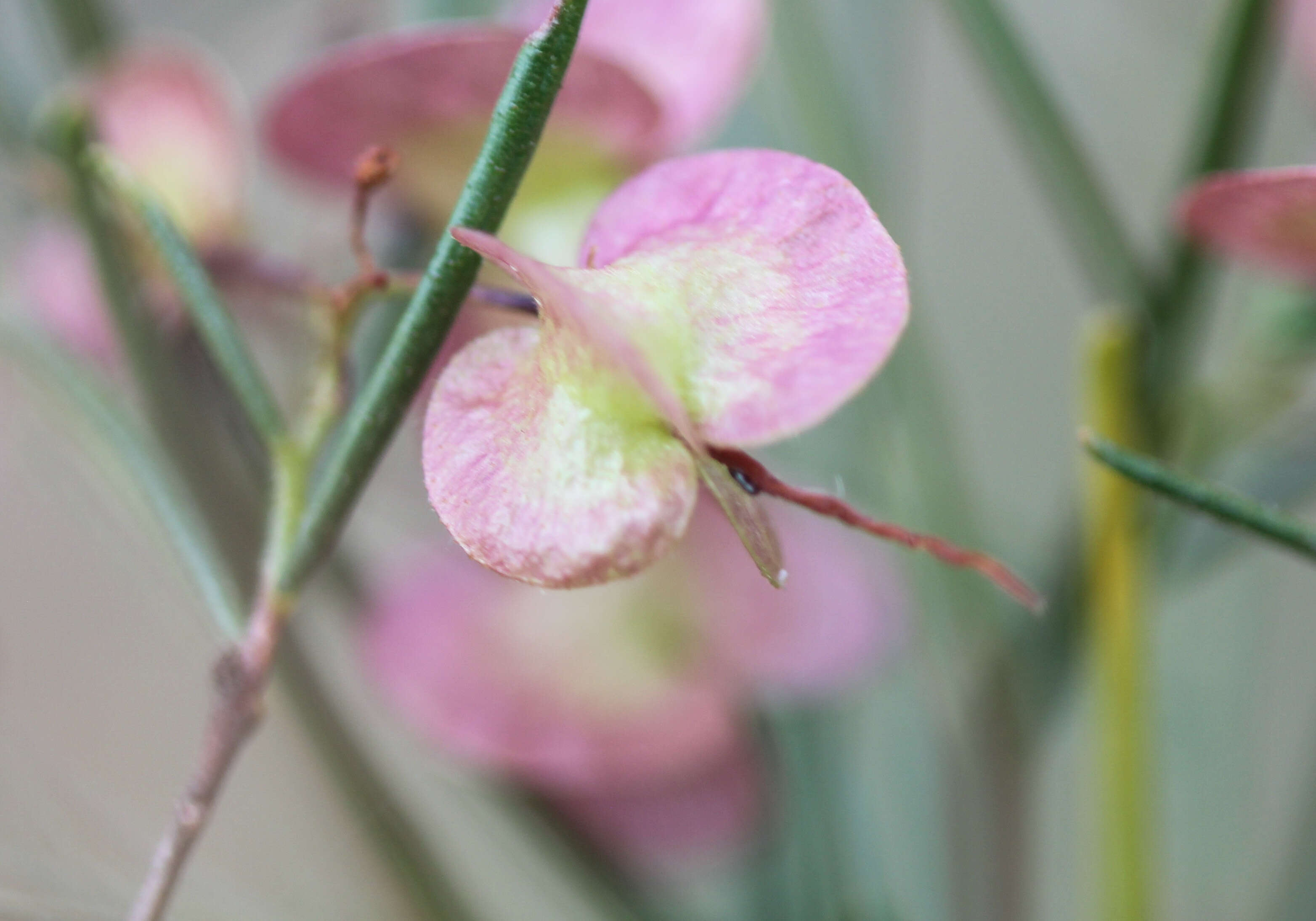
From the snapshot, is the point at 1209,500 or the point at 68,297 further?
the point at 68,297

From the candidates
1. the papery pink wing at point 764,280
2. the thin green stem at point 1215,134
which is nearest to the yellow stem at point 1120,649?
the thin green stem at point 1215,134

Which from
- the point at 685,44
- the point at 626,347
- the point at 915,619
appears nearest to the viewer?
→ the point at 626,347

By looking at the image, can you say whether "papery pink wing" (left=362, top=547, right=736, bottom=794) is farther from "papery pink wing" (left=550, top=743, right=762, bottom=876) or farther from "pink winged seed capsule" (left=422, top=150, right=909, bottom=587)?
"pink winged seed capsule" (left=422, top=150, right=909, bottom=587)

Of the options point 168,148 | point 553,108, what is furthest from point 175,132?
point 553,108

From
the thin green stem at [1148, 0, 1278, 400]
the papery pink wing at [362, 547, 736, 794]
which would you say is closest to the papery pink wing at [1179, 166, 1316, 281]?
the thin green stem at [1148, 0, 1278, 400]

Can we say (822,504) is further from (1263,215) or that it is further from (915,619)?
(915,619)

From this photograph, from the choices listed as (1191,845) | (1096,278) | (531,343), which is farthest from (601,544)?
(1191,845)
